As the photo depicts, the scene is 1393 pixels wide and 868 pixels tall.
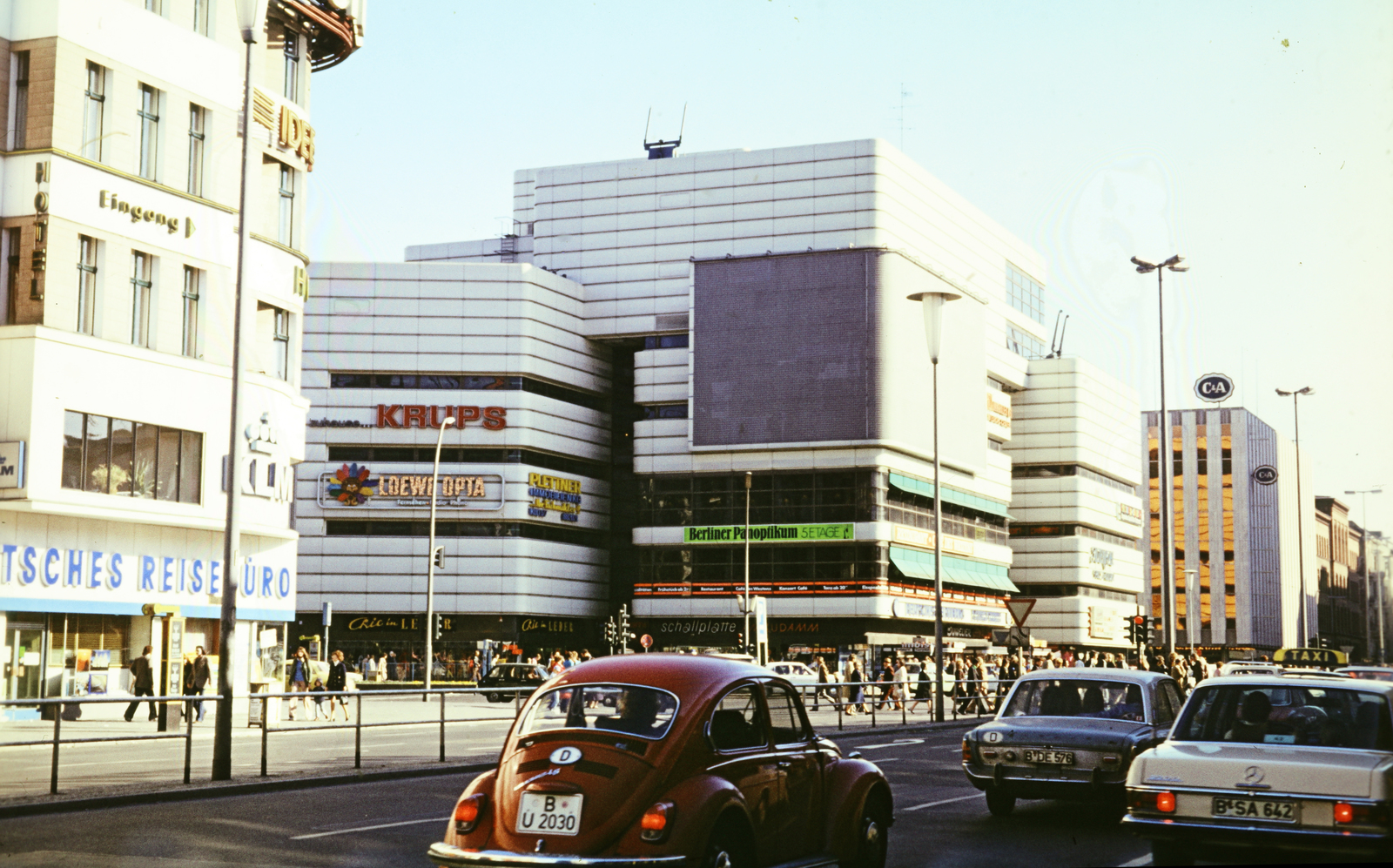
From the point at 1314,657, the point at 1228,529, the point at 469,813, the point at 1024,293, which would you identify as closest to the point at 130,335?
the point at 469,813

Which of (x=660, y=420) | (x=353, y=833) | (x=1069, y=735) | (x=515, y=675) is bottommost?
(x=515, y=675)

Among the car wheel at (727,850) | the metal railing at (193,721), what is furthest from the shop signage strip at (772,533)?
the car wheel at (727,850)

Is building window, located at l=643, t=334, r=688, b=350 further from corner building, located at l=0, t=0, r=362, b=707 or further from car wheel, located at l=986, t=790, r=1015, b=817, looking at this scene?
car wheel, located at l=986, t=790, r=1015, b=817

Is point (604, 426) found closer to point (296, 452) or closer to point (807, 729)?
point (296, 452)

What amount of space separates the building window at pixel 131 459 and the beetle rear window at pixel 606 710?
2500cm

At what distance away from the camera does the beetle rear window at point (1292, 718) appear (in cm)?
1001

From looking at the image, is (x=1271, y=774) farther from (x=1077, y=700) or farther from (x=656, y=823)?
(x=1077, y=700)

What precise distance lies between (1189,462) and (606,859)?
13989cm

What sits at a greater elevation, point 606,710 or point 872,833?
point 606,710

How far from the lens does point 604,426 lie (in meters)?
82.3

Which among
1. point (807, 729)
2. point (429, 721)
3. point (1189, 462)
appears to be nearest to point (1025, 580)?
point (1189, 462)

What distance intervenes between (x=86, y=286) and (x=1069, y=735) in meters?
25.0

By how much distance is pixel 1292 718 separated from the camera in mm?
10172

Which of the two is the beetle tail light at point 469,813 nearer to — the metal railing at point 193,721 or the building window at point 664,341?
the metal railing at point 193,721
